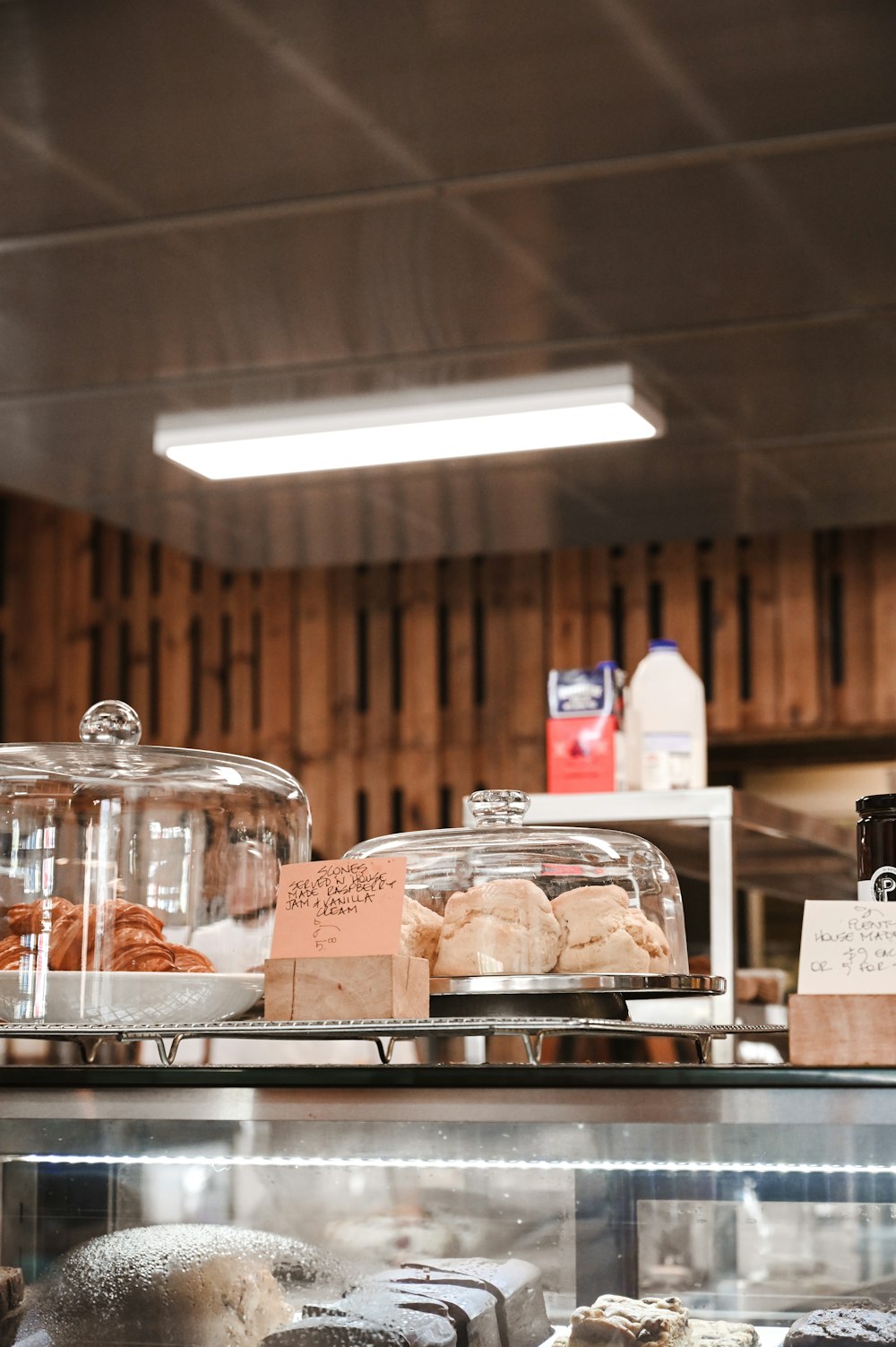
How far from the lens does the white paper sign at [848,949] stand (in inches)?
42.5

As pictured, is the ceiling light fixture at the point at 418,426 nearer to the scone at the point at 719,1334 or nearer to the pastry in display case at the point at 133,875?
the pastry in display case at the point at 133,875

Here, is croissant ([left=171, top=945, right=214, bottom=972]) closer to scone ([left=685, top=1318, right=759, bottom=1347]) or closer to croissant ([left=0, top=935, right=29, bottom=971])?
croissant ([left=0, top=935, right=29, bottom=971])

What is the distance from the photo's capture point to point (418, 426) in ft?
13.0

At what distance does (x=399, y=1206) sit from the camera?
1203mm

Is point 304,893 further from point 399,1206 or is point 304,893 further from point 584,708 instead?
point 584,708

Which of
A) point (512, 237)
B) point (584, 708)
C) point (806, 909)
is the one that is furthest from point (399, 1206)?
point (512, 237)

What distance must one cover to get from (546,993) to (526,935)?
Result: 6 centimetres

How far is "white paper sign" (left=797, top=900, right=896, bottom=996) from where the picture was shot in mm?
1080

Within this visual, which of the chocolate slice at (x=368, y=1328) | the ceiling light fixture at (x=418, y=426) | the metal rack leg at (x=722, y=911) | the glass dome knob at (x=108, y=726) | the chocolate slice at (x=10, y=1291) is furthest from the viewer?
the ceiling light fixture at (x=418, y=426)

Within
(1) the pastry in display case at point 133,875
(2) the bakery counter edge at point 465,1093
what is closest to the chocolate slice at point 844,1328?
(2) the bakery counter edge at point 465,1093

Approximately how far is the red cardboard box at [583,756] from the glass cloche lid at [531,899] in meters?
1.42

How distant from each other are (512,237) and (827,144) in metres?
0.60

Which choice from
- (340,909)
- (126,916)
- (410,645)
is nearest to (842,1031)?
(340,909)

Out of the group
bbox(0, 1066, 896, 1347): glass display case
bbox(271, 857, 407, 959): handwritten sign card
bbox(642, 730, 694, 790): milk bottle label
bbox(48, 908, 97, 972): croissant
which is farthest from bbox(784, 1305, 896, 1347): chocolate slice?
bbox(642, 730, 694, 790): milk bottle label
